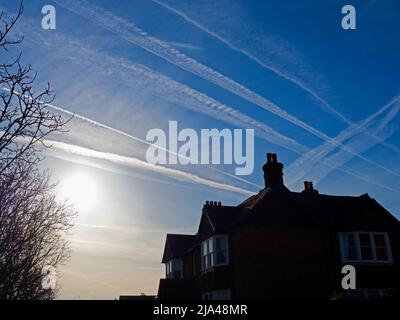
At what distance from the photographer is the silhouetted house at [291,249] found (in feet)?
83.8

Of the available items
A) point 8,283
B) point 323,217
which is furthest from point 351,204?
point 8,283

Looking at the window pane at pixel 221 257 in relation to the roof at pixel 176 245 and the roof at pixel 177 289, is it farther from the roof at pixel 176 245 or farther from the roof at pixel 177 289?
the roof at pixel 176 245

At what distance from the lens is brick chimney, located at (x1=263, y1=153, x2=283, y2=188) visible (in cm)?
2894

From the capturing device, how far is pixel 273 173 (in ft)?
95.3

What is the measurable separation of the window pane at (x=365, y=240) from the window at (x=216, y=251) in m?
9.61

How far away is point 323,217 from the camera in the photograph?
95.6ft

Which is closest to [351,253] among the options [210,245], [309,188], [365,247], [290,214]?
[365,247]

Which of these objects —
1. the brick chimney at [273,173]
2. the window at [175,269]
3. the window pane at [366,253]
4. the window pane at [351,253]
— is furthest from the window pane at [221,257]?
the window at [175,269]

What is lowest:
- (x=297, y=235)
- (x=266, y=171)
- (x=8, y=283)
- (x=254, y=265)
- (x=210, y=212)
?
(x=8, y=283)

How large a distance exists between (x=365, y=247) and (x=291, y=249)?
5499mm

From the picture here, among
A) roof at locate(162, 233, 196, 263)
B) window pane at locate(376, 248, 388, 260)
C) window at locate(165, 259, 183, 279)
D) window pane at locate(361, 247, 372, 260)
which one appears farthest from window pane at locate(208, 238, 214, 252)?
window pane at locate(376, 248, 388, 260)
